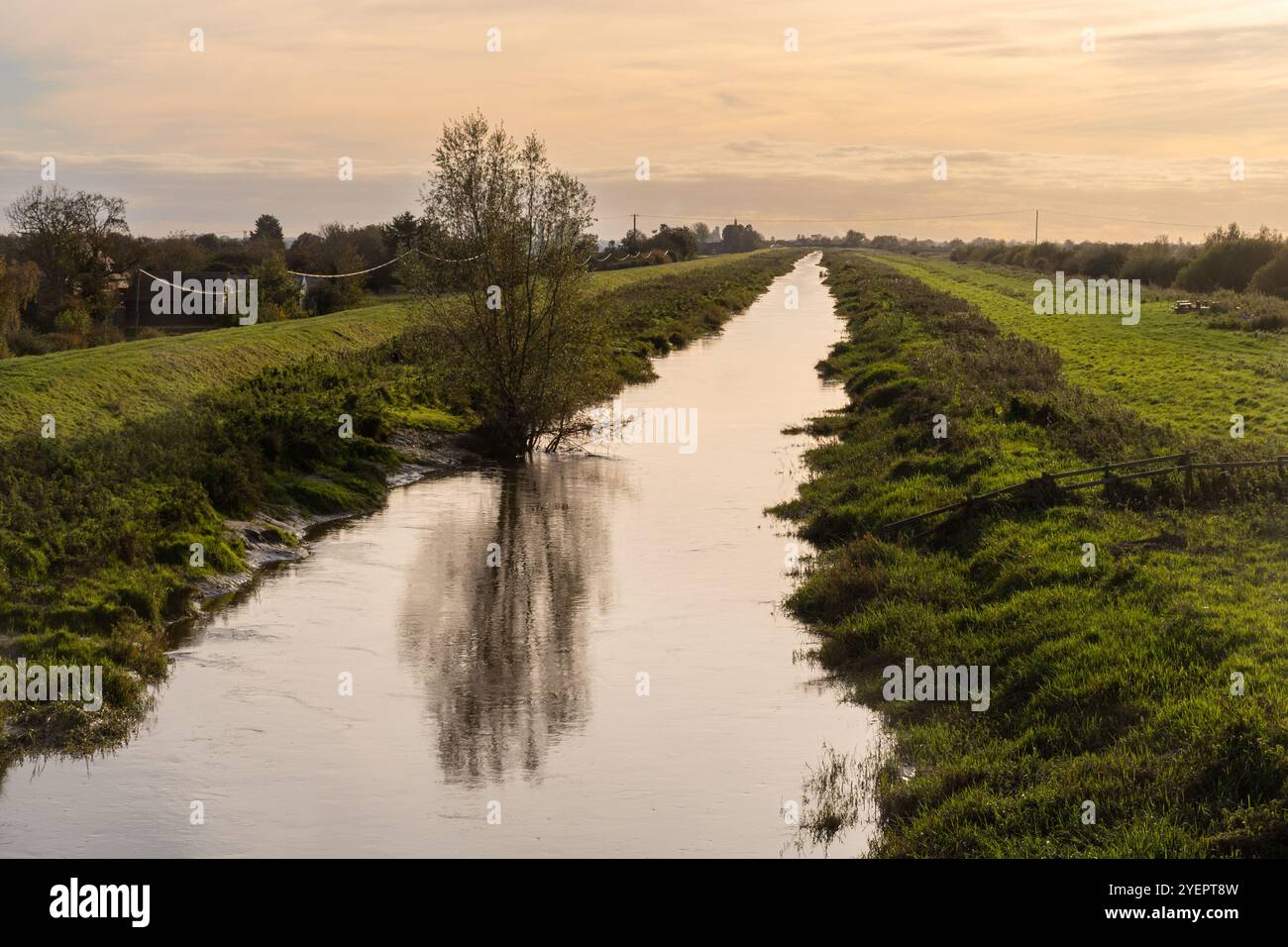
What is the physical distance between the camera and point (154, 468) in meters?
22.0

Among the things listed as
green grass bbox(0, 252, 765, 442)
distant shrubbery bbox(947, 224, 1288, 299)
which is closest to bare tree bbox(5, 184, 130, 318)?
green grass bbox(0, 252, 765, 442)

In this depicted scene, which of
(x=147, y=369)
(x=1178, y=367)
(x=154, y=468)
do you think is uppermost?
(x=1178, y=367)

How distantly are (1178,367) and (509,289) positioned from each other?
2091cm

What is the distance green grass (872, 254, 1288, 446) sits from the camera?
28.4 m

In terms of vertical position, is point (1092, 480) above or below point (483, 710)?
above

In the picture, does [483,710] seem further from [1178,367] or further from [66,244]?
[66,244]

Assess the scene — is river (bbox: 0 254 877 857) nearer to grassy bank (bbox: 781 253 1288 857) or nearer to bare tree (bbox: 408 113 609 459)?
grassy bank (bbox: 781 253 1288 857)

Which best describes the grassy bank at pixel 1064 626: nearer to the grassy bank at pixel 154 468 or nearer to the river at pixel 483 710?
the river at pixel 483 710

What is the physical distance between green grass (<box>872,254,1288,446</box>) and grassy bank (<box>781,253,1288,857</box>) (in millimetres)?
651

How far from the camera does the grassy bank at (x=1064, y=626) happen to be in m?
10.1

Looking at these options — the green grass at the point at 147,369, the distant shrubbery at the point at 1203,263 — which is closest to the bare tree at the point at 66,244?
the green grass at the point at 147,369

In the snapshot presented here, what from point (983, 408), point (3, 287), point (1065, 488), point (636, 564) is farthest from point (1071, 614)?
point (3, 287)

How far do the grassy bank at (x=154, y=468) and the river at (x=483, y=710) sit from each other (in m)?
0.83

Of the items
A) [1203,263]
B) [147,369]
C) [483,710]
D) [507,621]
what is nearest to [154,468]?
[507,621]
